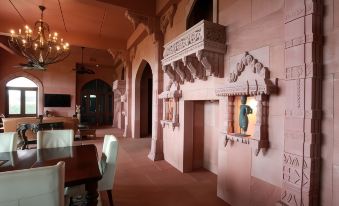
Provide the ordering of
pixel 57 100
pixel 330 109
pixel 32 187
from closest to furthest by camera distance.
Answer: pixel 32 187 < pixel 330 109 < pixel 57 100

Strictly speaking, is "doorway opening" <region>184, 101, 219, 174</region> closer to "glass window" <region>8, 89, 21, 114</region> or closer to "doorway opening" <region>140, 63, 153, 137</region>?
"doorway opening" <region>140, 63, 153, 137</region>

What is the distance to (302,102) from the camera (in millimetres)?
1766

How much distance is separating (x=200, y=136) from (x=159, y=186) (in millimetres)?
1380

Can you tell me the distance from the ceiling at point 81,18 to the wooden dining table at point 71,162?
2904 mm

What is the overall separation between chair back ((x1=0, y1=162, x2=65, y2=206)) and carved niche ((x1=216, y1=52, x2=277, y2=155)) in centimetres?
189

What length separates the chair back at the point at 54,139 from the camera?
9.61 feet

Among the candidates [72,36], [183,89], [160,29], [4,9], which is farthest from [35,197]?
[72,36]

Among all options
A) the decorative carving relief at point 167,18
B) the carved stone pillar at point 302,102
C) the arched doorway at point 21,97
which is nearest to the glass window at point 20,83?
the arched doorway at point 21,97

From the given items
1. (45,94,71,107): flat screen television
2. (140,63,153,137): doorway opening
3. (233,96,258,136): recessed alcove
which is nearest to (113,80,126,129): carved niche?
(140,63,153,137): doorway opening

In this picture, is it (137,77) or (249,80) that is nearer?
(249,80)

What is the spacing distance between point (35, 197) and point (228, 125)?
86.1 inches

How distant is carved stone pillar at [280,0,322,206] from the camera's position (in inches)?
67.0

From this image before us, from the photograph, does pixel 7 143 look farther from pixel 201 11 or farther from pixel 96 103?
pixel 96 103

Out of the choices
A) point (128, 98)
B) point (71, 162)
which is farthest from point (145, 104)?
point (71, 162)
